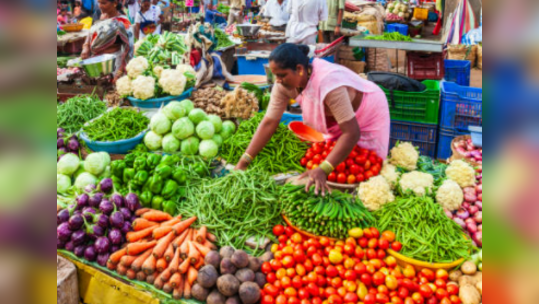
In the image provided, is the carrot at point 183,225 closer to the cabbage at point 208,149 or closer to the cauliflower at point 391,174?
the cabbage at point 208,149

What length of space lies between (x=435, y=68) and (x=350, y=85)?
13.8ft

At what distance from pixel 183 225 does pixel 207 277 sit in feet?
2.06

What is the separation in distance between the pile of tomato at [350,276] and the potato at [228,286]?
0.20 metres

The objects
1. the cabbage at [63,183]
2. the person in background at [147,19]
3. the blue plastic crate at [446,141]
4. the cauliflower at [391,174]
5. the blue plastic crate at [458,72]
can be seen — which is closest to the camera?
the cauliflower at [391,174]

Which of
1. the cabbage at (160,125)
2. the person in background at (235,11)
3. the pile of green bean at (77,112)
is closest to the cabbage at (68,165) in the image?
the cabbage at (160,125)

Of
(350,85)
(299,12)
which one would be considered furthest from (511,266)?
(299,12)

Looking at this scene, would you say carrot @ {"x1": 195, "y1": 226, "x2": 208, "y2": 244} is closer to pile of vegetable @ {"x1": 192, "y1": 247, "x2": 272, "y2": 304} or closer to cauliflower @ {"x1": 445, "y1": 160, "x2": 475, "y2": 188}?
pile of vegetable @ {"x1": 192, "y1": 247, "x2": 272, "y2": 304}

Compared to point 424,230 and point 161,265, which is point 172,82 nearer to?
point 161,265

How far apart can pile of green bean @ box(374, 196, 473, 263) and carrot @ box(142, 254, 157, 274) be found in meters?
1.62

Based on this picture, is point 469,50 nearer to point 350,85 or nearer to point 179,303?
point 350,85

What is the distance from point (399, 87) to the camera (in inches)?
196

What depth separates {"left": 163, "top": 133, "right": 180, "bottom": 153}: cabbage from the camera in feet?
13.4

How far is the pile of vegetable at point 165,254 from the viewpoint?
264 centimetres

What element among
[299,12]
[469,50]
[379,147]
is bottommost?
[379,147]
